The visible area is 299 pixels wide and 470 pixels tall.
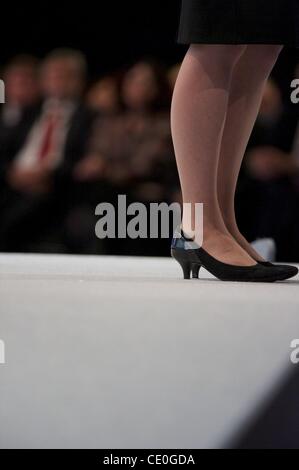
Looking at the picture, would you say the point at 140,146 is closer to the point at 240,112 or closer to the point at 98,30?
the point at 98,30

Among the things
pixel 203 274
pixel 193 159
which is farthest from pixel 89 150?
pixel 193 159

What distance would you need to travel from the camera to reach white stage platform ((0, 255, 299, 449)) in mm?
758

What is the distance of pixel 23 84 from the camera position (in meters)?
2.64

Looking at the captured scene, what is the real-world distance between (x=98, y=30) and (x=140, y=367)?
78.6 inches

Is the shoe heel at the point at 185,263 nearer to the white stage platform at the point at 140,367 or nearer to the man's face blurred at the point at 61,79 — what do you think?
the white stage platform at the point at 140,367

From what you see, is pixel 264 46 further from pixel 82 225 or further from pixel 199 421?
pixel 82 225

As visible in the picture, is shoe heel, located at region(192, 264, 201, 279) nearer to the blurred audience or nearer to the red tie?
the blurred audience

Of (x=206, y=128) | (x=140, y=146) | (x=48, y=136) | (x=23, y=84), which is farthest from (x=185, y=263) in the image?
(x=23, y=84)

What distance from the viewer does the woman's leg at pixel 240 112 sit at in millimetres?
1131

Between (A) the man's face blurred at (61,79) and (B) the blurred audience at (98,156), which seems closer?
(B) the blurred audience at (98,156)

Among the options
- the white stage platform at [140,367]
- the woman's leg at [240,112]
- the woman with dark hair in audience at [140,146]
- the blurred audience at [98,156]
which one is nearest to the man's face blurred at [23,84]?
the blurred audience at [98,156]

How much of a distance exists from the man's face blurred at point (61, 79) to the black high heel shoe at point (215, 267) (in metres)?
1.51

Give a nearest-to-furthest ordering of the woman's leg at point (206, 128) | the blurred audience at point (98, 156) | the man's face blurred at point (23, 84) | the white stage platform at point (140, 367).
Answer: the white stage platform at point (140, 367)
the woman's leg at point (206, 128)
the blurred audience at point (98, 156)
the man's face blurred at point (23, 84)

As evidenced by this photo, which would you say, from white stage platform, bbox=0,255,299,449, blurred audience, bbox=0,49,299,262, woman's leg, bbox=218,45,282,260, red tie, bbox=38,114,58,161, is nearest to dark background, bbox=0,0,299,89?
blurred audience, bbox=0,49,299,262
